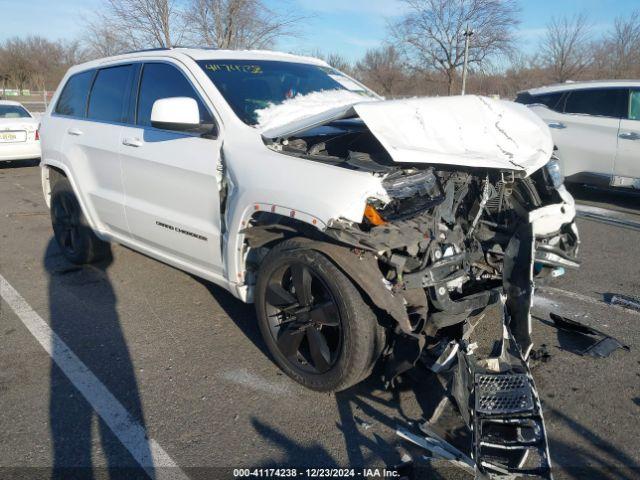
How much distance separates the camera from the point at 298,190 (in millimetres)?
2939

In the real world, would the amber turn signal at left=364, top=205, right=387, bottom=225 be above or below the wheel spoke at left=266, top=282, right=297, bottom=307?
above

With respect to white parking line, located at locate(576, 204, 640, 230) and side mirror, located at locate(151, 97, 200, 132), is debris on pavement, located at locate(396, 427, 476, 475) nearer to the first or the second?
side mirror, located at locate(151, 97, 200, 132)

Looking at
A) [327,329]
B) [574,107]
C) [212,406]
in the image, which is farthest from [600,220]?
[212,406]

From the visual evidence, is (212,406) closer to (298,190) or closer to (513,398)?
(298,190)

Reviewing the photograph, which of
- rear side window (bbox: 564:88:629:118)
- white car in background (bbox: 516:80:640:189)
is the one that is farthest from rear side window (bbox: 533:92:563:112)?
rear side window (bbox: 564:88:629:118)

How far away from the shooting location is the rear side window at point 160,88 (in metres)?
3.72

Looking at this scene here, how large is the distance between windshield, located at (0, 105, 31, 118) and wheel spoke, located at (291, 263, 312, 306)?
39.4 feet

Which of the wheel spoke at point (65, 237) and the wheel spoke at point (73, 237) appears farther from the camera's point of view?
the wheel spoke at point (65, 237)

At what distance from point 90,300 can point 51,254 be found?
1.71 metres

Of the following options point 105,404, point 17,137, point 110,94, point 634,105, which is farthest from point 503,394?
point 17,137

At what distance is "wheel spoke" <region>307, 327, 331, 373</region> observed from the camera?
10.1 ft

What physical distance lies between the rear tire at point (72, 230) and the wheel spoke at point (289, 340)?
2.78m

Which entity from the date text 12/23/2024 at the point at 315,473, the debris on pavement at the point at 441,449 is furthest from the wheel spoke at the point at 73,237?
the debris on pavement at the point at 441,449

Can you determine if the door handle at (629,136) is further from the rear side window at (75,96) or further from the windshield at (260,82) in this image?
the rear side window at (75,96)
